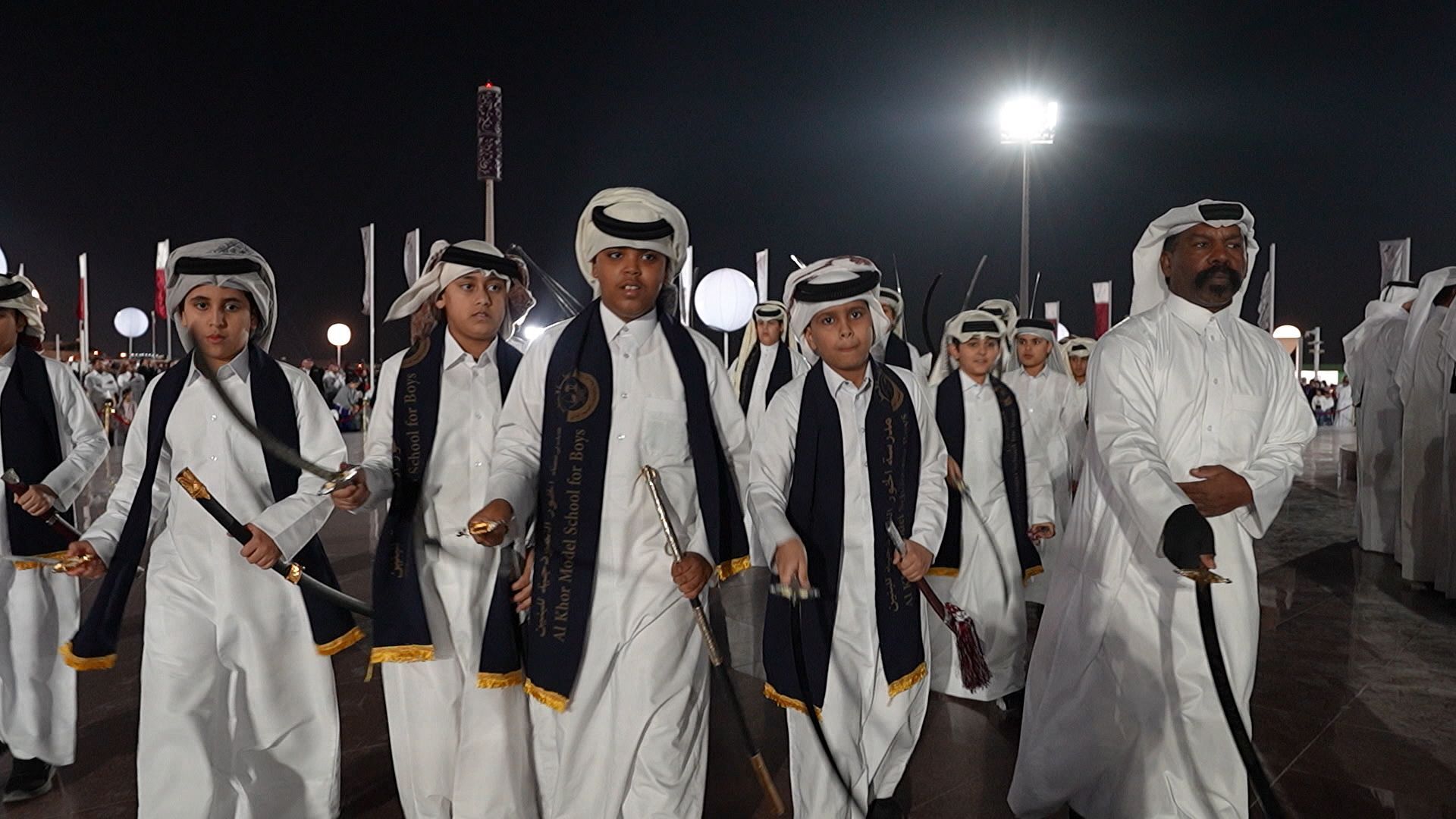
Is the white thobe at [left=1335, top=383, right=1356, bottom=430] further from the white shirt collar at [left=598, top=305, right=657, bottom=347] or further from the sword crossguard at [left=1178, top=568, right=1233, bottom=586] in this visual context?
the white shirt collar at [left=598, top=305, right=657, bottom=347]

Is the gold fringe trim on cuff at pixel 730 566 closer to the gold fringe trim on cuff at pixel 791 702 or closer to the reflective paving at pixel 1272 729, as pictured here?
the gold fringe trim on cuff at pixel 791 702

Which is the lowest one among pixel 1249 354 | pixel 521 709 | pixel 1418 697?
pixel 1418 697

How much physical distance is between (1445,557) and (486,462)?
7.02 m

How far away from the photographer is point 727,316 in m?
15.7

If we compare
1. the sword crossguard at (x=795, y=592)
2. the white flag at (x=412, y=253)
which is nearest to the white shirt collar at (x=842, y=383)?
the sword crossguard at (x=795, y=592)

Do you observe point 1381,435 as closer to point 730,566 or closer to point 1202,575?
point 1202,575

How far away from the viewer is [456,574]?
3131mm

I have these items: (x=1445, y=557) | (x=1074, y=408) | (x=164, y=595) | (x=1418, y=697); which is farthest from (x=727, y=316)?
(x=164, y=595)

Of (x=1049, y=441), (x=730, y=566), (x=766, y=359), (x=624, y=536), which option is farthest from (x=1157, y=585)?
(x=766, y=359)

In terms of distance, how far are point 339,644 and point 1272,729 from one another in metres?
3.99

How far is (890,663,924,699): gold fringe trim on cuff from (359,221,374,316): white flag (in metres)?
15.7

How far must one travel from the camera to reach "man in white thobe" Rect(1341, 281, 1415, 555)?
808cm

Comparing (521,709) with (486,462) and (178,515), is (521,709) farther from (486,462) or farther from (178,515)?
(178,515)

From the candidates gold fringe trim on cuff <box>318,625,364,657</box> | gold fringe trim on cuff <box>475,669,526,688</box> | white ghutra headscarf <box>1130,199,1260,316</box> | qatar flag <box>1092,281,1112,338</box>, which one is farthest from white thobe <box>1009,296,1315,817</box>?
qatar flag <box>1092,281,1112,338</box>
